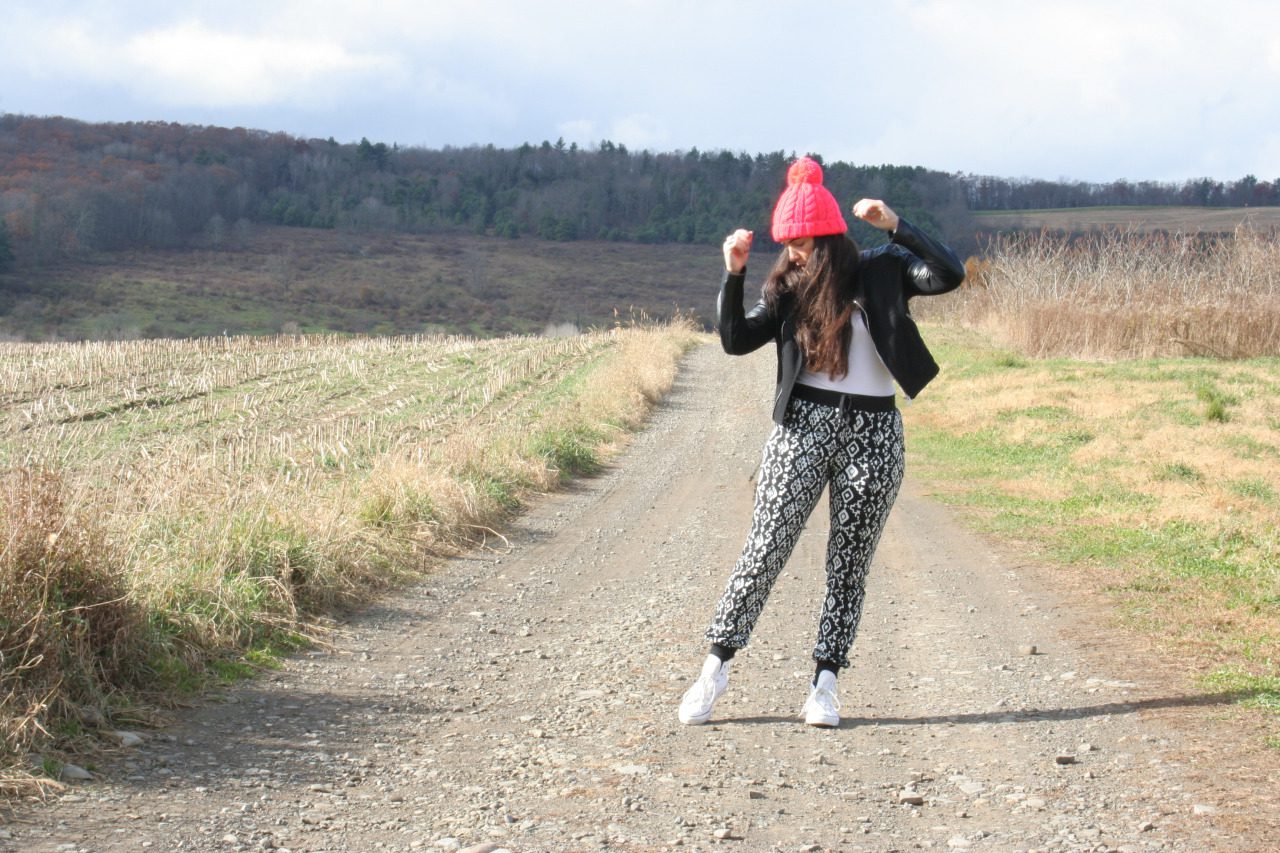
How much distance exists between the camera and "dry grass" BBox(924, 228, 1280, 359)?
2912 cm

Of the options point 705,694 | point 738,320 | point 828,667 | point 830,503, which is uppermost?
point 738,320

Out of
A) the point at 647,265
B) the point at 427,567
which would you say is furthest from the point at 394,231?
the point at 427,567

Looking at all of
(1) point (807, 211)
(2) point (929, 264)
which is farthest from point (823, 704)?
(1) point (807, 211)

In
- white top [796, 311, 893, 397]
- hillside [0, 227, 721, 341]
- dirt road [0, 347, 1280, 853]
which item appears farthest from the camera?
hillside [0, 227, 721, 341]

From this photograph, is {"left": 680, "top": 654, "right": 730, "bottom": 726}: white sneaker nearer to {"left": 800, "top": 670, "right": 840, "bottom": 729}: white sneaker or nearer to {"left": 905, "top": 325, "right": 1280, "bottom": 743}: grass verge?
{"left": 800, "top": 670, "right": 840, "bottom": 729}: white sneaker

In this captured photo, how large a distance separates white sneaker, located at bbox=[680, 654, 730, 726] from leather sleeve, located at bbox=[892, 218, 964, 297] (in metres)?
1.64

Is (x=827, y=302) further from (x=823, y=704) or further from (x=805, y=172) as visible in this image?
(x=823, y=704)

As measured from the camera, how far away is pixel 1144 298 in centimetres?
3019

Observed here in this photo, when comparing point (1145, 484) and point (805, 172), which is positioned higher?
point (805, 172)

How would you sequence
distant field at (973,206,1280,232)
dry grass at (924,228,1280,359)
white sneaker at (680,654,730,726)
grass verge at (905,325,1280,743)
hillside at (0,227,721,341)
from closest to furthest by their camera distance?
white sneaker at (680,654,730,726) < grass verge at (905,325,1280,743) < dry grass at (924,228,1280,359) < hillside at (0,227,721,341) < distant field at (973,206,1280,232)

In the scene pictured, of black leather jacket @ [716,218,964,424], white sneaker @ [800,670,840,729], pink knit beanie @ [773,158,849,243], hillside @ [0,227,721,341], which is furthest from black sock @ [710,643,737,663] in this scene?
hillside @ [0,227,721,341]

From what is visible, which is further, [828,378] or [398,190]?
[398,190]

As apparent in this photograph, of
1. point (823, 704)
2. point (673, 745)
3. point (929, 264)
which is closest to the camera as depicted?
point (673, 745)

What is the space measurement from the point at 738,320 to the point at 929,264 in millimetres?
745
